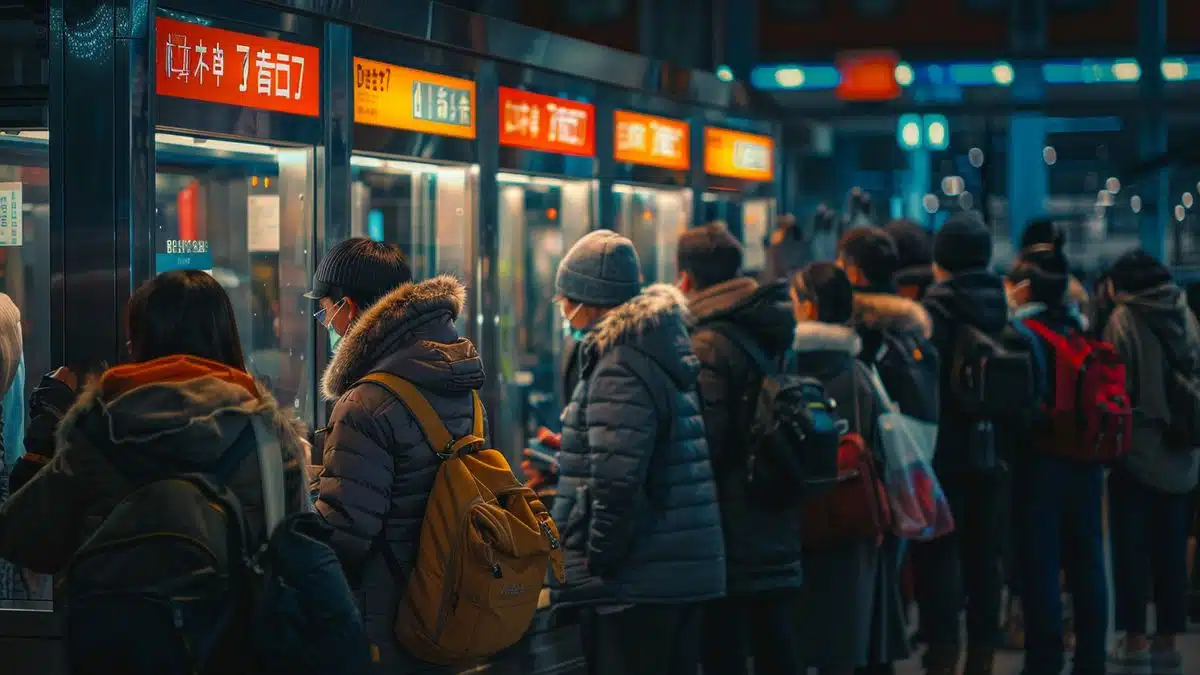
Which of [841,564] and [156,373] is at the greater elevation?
[156,373]

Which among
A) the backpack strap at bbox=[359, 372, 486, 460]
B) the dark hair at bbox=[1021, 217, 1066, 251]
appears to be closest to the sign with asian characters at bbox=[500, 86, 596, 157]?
the dark hair at bbox=[1021, 217, 1066, 251]

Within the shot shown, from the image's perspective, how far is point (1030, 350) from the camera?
23.2 feet

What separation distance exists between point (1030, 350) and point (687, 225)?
8.42ft

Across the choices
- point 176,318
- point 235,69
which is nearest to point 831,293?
point 235,69

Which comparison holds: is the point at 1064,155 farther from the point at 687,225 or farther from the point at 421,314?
the point at 421,314

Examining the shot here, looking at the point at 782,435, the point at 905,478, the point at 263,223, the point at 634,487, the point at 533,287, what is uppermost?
the point at 263,223

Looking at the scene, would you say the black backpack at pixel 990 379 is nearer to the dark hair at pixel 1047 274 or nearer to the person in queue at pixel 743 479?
the dark hair at pixel 1047 274

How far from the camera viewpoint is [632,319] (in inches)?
198

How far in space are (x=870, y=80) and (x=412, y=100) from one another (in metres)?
5.28

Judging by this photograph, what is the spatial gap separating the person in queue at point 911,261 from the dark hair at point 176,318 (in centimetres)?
480

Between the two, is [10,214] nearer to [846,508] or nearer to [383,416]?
[383,416]

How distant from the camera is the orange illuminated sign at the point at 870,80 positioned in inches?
432

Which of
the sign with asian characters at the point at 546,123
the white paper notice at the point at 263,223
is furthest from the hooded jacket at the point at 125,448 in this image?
the sign with asian characters at the point at 546,123

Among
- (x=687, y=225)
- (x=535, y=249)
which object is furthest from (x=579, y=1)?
(x=535, y=249)
